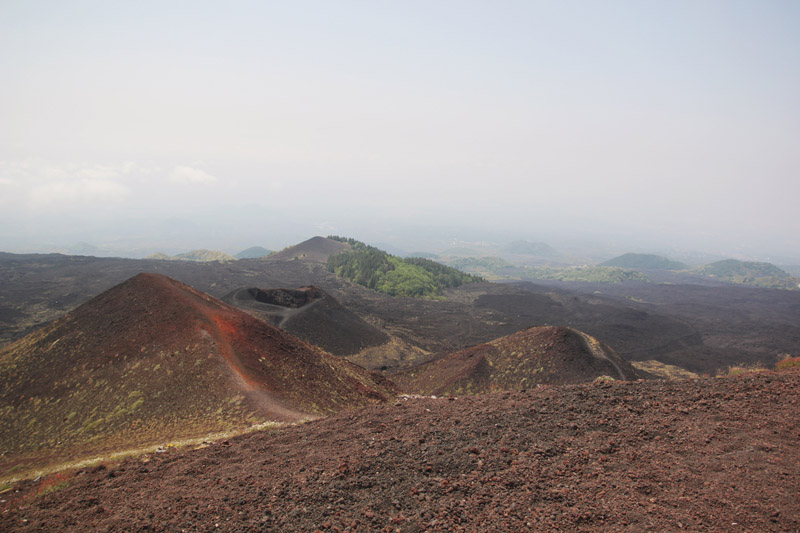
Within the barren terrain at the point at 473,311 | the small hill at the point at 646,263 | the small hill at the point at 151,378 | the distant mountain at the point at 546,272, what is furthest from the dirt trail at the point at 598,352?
the small hill at the point at 646,263

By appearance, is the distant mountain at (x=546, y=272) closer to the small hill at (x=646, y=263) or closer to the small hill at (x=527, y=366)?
the small hill at (x=646, y=263)

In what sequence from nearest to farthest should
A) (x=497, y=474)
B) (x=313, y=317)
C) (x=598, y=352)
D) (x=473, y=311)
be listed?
(x=497, y=474), (x=598, y=352), (x=313, y=317), (x=473, y=311)

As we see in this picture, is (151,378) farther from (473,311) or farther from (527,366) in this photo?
(473,311)

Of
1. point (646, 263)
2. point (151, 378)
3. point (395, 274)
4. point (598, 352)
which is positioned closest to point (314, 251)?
point (395, 274)

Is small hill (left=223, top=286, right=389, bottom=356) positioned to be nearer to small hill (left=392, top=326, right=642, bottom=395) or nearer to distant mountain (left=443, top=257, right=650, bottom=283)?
small hill (left=392, top=326, right=642, bottom=395)

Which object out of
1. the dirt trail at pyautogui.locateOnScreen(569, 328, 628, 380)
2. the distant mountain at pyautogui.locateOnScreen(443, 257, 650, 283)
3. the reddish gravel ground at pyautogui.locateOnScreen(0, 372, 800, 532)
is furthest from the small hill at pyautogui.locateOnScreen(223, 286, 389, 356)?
the distant mountain at pyautogui.locateOnScreen(443, 257, 650, 283)

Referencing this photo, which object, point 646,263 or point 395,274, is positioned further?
point 646,263

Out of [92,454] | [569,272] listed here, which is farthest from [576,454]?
[569,272]

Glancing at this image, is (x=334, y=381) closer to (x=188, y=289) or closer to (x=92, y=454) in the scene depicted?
(x=92, y=454)
